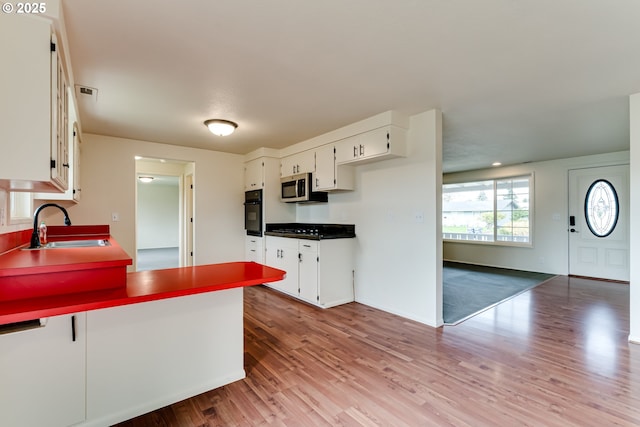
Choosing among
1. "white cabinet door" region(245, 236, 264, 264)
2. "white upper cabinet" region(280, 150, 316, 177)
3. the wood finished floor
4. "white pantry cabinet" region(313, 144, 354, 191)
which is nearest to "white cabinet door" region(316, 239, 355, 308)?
the wood finished floor

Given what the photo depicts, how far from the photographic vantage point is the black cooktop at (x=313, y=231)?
12.9 ft

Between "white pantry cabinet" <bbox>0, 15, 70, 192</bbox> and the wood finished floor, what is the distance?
1466mm

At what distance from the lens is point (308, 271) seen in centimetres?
393

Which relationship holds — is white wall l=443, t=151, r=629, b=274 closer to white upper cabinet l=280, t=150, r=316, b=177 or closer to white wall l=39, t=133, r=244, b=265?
white upper cabinet l=280, t=150, r=316, b=177

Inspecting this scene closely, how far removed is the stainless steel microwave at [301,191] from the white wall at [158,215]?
6593mm

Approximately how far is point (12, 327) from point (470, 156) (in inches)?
236

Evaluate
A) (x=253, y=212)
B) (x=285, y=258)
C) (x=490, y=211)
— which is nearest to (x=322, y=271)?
(x=285, y=258)

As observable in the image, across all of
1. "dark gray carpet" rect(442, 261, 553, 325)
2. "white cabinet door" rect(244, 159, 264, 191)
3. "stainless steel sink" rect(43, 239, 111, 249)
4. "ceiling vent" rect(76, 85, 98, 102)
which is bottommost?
"dark gray carpet" rect(442, 261, 553, 325)

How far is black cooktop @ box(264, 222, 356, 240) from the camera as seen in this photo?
3.92 meters

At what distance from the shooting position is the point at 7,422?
55.4 inches

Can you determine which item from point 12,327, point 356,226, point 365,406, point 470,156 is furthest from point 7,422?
point 470,156

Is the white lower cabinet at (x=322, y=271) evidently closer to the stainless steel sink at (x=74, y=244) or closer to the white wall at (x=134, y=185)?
the white wall at (x=134, y=185)

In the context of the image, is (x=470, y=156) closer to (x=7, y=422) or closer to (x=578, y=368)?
(x=578, y=368)

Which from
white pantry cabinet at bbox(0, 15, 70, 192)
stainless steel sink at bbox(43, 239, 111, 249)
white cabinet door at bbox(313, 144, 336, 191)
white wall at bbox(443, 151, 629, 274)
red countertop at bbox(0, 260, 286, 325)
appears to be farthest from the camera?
white wall at bbox(443, 151, 629, 274)
